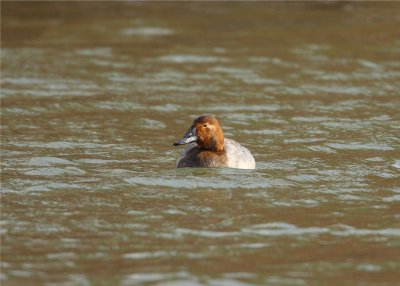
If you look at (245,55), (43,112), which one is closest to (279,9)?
(245,55)

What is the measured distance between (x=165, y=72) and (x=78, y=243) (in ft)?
28.9

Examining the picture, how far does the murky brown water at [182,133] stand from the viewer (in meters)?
8.72

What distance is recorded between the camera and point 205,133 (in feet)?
38.6

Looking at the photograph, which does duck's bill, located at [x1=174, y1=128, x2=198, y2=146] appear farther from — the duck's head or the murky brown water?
the murky brown water

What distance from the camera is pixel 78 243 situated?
9.09 metres

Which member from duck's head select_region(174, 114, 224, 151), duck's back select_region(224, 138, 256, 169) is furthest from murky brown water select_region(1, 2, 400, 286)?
duck's head select_region(174, 114, 224, 151)

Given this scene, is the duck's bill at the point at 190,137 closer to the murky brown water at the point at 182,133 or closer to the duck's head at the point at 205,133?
the duck's head at the point at 205,133

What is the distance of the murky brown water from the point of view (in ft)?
28.6

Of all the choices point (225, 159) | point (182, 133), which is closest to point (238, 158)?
point (225, 159)

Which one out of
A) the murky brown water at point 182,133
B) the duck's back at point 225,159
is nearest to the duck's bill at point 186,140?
the duck's back at point 225,159

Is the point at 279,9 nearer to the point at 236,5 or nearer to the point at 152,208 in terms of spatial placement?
the point at 236,5

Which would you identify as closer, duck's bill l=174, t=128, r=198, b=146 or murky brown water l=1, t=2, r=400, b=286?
murky brown water l=1, t=2, r=400, b=286

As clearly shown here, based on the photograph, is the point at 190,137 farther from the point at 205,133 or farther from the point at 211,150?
the point at 211,150

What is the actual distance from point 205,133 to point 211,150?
0.81ft
